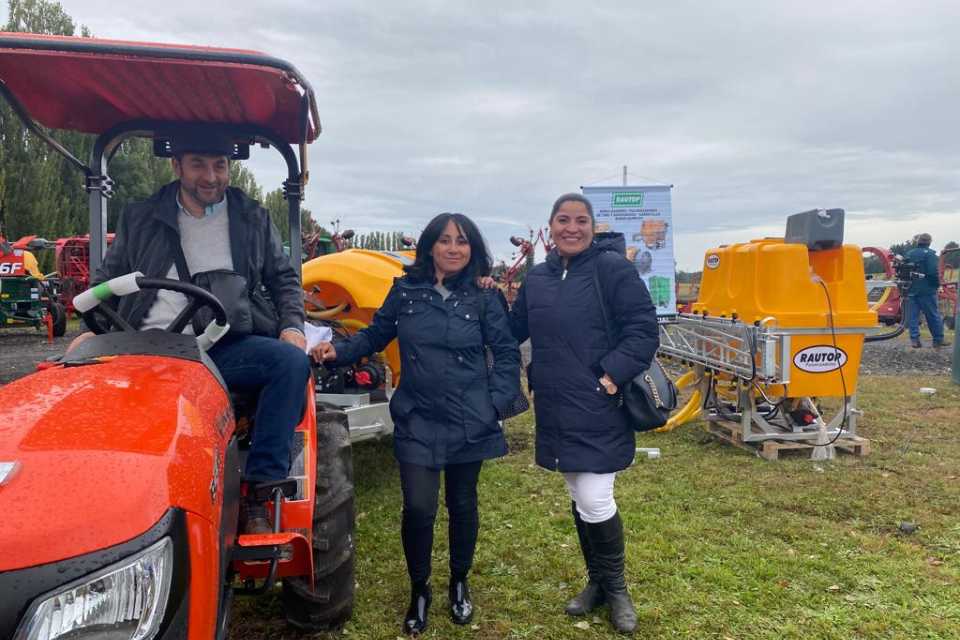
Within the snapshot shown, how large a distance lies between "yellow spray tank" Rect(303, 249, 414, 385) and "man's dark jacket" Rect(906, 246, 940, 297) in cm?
1072

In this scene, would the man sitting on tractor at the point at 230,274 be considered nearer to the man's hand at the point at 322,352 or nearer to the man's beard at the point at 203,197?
the man's beard at the point at 203,197

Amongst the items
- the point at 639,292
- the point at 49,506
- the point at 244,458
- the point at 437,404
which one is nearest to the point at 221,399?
the point at 244,458

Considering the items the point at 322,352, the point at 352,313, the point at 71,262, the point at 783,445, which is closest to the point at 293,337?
the point at 322,352

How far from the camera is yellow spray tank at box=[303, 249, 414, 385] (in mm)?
4590

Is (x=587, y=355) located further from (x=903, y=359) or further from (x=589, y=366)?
(x=903, y=359)

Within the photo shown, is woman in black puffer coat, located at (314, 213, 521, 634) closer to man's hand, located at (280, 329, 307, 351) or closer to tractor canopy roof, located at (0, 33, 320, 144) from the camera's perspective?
Answer: man's hand, located at (280, 329, 307, 351)

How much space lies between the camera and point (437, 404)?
2854mm

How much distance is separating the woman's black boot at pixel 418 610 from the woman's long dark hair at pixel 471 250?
4.45 feet

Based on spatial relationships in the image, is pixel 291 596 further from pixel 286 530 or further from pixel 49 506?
pixel 49 506

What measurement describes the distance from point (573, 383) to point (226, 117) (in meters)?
1.89

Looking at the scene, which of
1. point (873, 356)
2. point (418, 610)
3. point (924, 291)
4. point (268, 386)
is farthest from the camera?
point (924, 291)

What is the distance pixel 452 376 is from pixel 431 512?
580 mm

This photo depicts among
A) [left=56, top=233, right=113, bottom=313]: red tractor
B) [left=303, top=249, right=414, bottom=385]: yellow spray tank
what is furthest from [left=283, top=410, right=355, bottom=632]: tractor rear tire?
[left=56, top=233, right=113, bottom=313]: red tractor

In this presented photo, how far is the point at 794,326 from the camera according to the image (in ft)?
17.0
